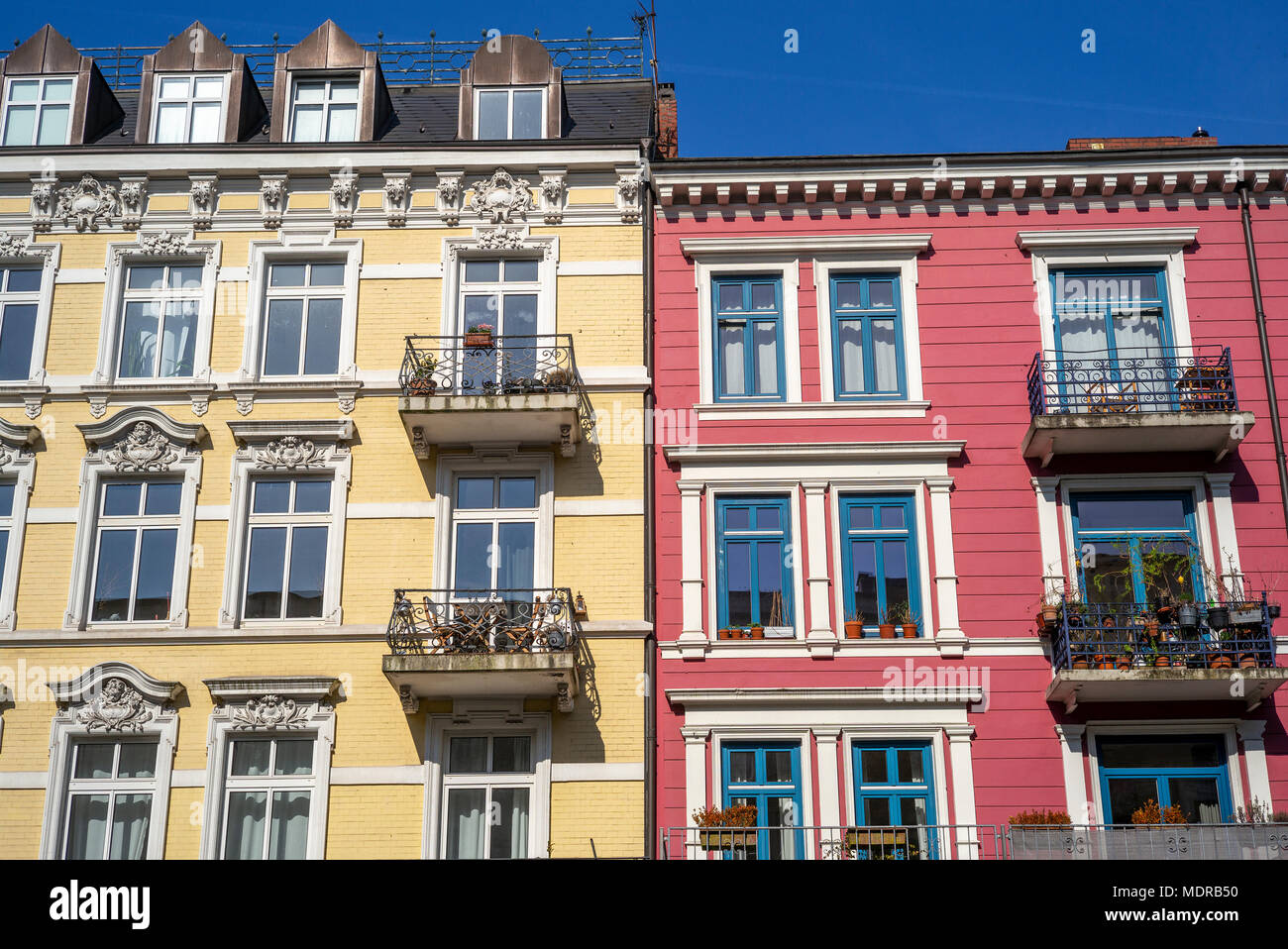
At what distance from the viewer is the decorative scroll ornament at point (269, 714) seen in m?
17.5

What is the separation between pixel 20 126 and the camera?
2102cm

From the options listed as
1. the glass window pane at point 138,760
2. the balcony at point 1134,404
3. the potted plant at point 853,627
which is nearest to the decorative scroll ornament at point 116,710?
the glass window pane at point 138,760

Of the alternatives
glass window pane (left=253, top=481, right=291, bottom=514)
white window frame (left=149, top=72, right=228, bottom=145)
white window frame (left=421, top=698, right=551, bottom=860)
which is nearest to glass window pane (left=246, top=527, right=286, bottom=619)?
glass window pane (left=253, top=481, right=291, bottom=514)

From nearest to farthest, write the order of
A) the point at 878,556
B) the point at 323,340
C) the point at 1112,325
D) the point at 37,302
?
the point at 878,556 → the point at 1112,325 → the point at 323,340 → the point at 37,302

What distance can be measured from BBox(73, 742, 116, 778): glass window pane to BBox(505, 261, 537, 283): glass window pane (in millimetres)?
8181

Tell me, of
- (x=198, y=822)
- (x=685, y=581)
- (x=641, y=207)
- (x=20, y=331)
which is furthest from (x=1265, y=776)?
(x=20, y=331)

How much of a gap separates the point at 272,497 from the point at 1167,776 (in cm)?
1203

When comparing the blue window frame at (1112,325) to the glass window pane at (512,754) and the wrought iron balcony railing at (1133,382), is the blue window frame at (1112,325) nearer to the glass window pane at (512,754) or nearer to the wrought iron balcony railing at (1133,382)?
the wrought iron balcony railing at (1133,382)

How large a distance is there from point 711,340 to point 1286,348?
7873 mm

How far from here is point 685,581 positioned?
18.2 meters

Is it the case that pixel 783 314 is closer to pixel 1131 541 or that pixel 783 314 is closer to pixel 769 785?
pixel 1131 541

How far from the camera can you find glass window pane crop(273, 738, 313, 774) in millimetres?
17562

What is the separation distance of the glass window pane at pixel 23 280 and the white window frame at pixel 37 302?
10cm

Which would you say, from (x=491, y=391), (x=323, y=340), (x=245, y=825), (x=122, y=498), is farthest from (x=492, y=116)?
(x=245, y=825)
